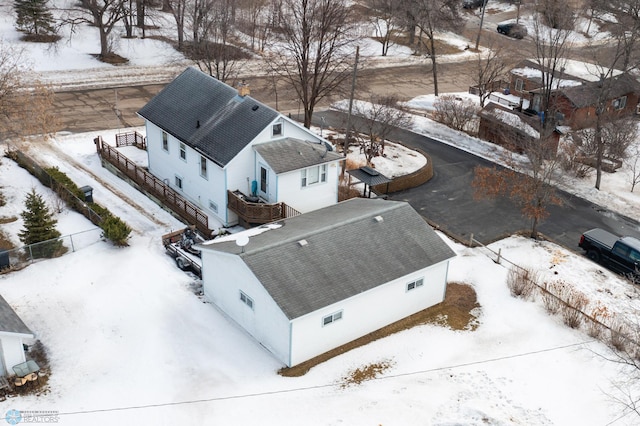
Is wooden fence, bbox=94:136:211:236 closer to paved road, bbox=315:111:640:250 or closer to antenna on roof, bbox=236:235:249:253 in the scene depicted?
antenna on roof, bbox=236:235:249:253

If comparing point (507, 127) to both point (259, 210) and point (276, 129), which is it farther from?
point (259, 210)

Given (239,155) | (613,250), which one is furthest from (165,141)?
(613,250)

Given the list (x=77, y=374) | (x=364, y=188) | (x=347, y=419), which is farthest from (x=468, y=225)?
(x=77, y=374)

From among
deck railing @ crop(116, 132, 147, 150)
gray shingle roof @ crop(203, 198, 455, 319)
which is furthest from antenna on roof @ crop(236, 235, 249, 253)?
deck railing @ crop(116, 132, 147, 150)

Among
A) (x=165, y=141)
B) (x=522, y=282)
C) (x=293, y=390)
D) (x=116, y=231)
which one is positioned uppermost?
(x=165, y=141)

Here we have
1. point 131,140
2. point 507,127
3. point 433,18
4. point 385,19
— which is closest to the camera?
point 131,140

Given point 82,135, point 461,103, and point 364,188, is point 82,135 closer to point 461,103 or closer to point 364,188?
point 364,188
